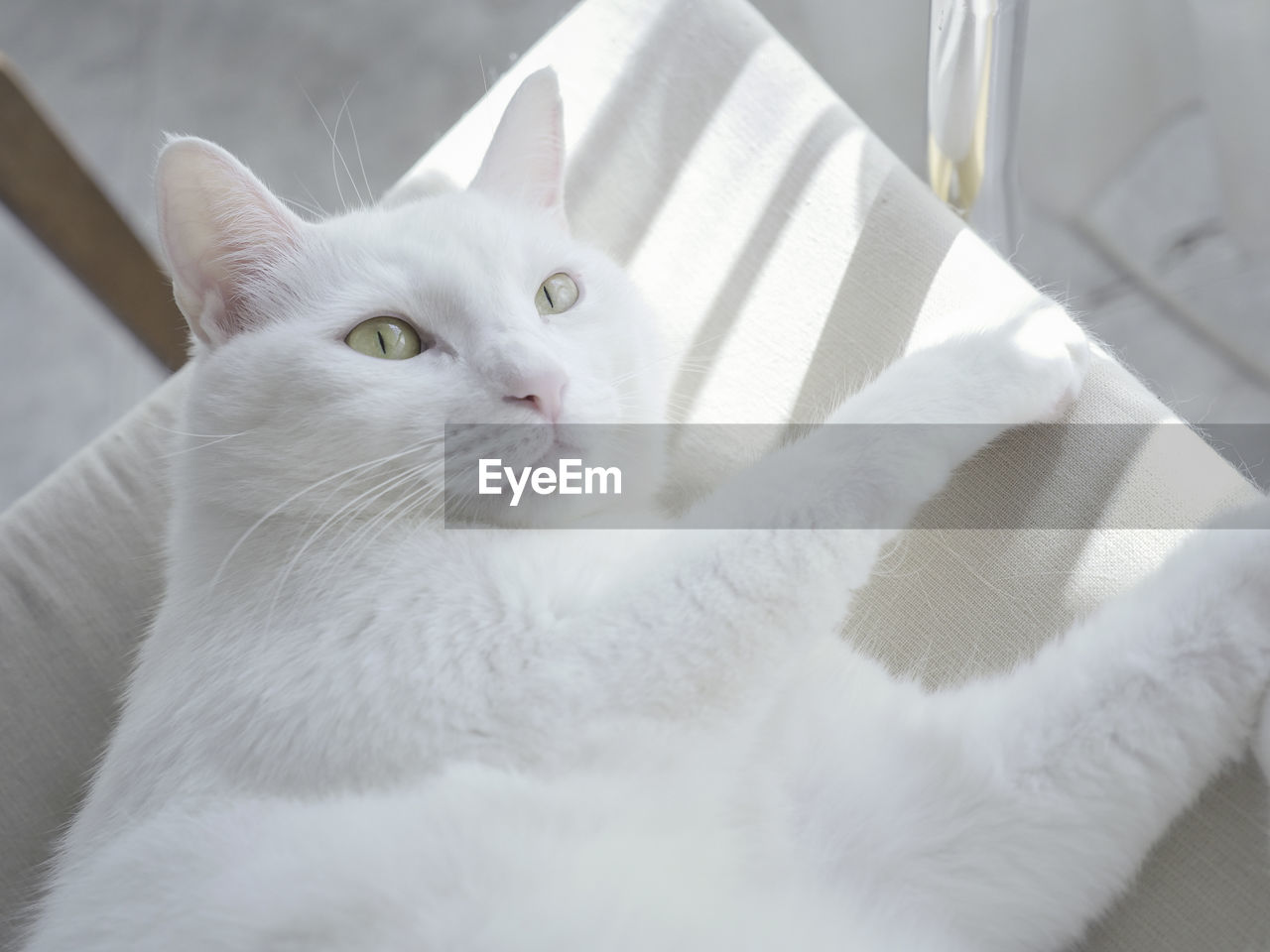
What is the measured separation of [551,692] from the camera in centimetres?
78

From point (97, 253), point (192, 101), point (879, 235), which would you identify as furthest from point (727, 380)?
point (192, 101)

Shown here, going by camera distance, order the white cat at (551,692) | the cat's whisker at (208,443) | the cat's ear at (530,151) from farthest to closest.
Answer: the cat's ear at (530,151) → the cat's whisker at (208,443) → the white cat at (551,692)

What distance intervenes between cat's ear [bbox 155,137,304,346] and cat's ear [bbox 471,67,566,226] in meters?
0.23

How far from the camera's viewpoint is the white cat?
0.77 m

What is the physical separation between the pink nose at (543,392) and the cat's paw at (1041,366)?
15.0 inches

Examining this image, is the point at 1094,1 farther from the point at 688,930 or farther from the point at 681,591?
the point at 688,930

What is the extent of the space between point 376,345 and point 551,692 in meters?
0.35

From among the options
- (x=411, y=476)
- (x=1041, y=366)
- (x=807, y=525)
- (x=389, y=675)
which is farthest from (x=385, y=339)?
(x=1041, y=366)

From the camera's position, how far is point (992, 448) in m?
0.97

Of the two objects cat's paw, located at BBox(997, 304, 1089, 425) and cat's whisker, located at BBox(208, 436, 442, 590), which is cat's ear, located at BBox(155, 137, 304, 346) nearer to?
cat's whisker, located at BBox(208, 436, 442, 590)

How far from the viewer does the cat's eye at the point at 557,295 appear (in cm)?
100

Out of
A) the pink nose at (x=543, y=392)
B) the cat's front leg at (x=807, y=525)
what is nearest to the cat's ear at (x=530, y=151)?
the pink nose at (x=543, y=392)

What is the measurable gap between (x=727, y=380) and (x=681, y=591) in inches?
17.0

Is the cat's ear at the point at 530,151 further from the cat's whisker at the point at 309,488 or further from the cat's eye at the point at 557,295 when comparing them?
the cat's whisker at the point at 309,488
